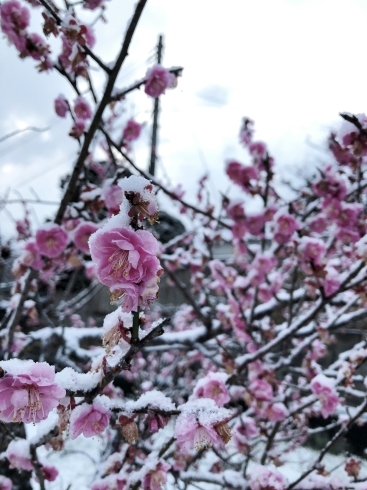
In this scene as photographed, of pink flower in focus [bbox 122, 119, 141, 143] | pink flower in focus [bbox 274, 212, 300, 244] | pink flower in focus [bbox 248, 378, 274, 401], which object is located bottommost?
pink flower in focus [bbox 248, 378, 274, 401]

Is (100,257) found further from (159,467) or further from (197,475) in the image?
(197,475)

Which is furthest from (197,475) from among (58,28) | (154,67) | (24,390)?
(58,28)

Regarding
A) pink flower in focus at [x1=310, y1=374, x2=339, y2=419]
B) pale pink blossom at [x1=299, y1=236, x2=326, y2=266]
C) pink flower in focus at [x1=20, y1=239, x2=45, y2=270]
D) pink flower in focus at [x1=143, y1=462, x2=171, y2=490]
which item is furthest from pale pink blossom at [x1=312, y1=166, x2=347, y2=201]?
pink flower in focus at [x1=143, y1=462, x2=171, y2=490]

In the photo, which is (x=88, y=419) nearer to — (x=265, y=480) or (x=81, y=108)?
(x=265, y=480)

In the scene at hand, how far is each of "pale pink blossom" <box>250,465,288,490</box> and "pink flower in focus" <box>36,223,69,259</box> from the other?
1724mm

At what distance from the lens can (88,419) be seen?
98 centimetres

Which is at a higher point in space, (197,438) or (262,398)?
(262,398)

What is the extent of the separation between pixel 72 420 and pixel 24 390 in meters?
0.30

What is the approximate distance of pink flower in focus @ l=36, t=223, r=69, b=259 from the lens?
240cm

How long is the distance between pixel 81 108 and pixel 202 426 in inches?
96.5

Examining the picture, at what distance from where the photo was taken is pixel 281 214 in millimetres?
3041

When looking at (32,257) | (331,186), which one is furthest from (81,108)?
(331,186)

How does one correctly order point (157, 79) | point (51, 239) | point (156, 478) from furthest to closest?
point (51, 239), point (157, 79), point (156, 478)

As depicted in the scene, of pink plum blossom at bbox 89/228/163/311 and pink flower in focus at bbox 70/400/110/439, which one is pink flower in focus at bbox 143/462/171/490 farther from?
pink plum blossom at bbox 89/228/163/311
